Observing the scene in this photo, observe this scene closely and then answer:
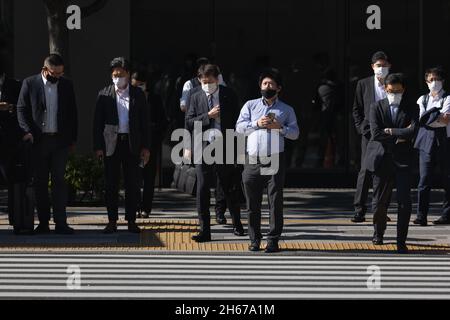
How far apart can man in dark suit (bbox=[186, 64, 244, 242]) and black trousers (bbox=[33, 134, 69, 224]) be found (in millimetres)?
1546

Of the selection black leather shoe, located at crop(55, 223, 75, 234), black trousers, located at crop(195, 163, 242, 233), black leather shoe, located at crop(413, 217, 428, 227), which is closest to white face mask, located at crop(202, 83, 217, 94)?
black trousers, located at crop(195, 163, 242, 233)

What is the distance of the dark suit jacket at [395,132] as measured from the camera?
1462 cm

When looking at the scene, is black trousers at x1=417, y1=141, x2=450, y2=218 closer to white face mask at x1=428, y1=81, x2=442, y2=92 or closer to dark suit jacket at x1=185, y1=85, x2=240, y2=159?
white face mask at x1=428, y1=81, x2=442, y2=92

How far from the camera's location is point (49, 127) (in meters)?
15.6

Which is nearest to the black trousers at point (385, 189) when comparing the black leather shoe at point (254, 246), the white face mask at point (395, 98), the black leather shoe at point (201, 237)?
the white face mask at point (395, 98)

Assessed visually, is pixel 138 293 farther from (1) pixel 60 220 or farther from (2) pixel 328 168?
(2) pixel 328 168

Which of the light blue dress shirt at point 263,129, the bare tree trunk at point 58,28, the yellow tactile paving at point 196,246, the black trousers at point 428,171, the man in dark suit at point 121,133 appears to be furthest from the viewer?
the bare tree trunk at point 58,28

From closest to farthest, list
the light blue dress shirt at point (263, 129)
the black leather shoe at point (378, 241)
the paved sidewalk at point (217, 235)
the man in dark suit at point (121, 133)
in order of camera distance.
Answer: the light blue dress shirt at point (263, 129), the paved sidewalk at point (217, 235), the black leather shoe at point (378, 241), the man in dark suit at point (121, 133)

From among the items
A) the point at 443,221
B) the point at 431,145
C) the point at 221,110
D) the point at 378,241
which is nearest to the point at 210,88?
the point at 221,110

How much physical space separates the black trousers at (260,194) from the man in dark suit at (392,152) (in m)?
1.20

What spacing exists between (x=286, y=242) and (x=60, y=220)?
2.65 meters

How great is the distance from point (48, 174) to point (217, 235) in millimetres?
2078

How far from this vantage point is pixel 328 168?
22.0 m

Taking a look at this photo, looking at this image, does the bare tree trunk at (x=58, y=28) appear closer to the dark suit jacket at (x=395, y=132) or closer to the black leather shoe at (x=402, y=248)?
the dark suit jacket at (x=395, y=132)
